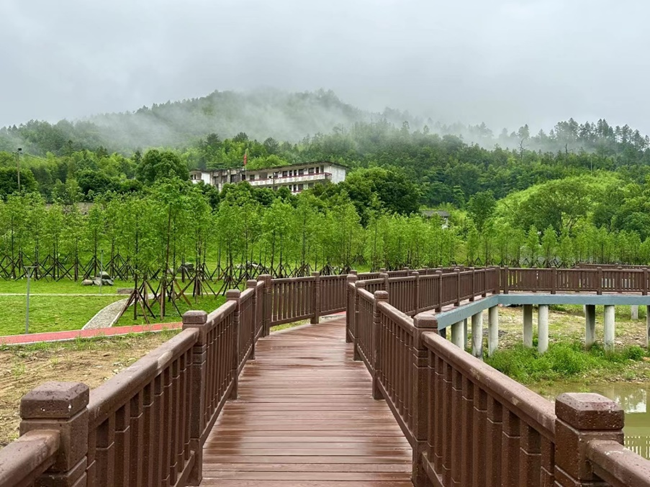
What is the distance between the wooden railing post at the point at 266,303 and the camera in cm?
884

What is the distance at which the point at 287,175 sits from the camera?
7475 cm

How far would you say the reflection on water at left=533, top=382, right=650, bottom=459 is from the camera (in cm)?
1201

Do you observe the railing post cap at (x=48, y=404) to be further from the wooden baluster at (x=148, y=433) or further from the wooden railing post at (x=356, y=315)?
the wooden railing post at (x=356, y=315)

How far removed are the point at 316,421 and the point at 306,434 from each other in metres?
0.37

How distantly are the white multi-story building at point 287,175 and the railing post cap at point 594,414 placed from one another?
67.9m

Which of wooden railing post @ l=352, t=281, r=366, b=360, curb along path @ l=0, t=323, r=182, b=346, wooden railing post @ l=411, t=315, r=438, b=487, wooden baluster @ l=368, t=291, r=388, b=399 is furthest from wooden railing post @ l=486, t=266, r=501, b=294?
wooden railing post @ l=411, t=315, r=438, b=487

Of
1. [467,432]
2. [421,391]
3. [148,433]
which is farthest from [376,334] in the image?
[148,433]

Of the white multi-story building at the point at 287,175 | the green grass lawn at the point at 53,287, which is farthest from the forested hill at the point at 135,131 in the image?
the green grass lawn at the point at 53,287

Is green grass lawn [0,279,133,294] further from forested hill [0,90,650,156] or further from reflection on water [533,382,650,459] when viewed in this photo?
forested hill [0,90,650,156]

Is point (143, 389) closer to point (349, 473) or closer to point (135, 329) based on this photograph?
point (349, 473)

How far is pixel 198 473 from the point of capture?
3465mm

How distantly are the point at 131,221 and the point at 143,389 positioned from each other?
743 inches

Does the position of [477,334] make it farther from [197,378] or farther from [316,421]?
[197,378]

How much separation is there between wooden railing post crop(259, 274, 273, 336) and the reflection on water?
27.4 feet
